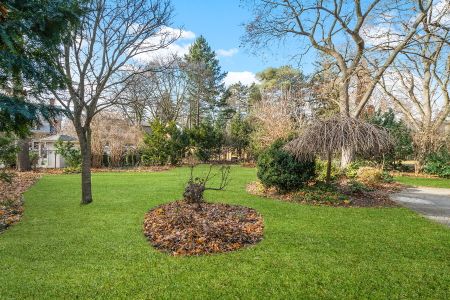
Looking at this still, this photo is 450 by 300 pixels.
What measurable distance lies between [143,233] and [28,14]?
3.89 m

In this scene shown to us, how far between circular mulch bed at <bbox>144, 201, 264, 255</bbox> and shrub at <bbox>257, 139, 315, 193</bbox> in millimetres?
2336

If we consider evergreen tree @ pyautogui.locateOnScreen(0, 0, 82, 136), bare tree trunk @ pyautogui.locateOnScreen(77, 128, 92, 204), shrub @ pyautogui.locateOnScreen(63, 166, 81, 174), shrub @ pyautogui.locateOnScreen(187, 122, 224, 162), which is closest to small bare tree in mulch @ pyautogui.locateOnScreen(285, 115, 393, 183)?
bare tree trunk @ pyautogui.locateOnScreen(77, 128, 92, 204)

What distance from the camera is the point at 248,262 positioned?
13.0 ft

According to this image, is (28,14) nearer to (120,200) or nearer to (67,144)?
(120,200)

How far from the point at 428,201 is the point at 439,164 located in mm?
8408

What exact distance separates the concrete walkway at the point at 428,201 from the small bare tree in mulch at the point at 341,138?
1.76m

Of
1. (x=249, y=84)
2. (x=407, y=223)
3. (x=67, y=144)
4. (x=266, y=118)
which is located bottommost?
(x=407, y=223)

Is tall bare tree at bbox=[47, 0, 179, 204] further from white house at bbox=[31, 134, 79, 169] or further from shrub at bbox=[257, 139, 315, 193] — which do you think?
white house at bbox=[31, 134, 79, 169]

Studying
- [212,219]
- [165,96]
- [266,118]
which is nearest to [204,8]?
[212,219]

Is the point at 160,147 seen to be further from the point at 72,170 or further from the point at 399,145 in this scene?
the point at 399,145

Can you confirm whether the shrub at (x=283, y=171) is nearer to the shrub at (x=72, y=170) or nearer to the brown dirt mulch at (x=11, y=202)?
the brown dirt mulch at (x=11, y=202)

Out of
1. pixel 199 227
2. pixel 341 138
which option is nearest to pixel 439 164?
pixel 341 138

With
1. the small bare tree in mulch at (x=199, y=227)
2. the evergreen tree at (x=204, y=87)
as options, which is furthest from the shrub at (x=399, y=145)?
the evergreen tree at (x=204, y=87)

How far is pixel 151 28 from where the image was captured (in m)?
8.27
